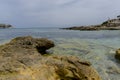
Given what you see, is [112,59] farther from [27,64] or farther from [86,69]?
[27,64]

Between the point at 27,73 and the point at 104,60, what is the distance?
11.4 metres

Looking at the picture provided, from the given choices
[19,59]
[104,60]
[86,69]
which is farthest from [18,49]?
[104,60]

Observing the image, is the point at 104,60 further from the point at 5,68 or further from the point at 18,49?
the point at 5,68

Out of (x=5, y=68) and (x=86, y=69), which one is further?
(x=86, y=69)

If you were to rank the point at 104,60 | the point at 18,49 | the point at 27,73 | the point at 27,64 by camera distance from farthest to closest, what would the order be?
the point at 104,60
the point at 18,49
the point at 27,64
the point at 27,73

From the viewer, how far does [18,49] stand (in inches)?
545

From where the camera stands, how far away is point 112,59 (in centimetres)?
1991

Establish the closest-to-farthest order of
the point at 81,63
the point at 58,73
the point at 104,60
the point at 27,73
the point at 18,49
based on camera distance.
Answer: the point at 27,73 < the point at 58,73 < the point at 81,63 < the point at 18,49 < the point at 104,60

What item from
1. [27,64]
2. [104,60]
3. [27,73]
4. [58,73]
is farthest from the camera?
[104,60]

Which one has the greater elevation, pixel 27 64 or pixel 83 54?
pixel 27 64

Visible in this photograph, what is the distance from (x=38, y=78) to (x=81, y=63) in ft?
10.1

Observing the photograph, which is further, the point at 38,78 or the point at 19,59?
the point at 19,59

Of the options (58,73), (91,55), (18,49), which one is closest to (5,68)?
(58,73)

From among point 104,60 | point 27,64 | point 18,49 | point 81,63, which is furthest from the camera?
point 104,60
